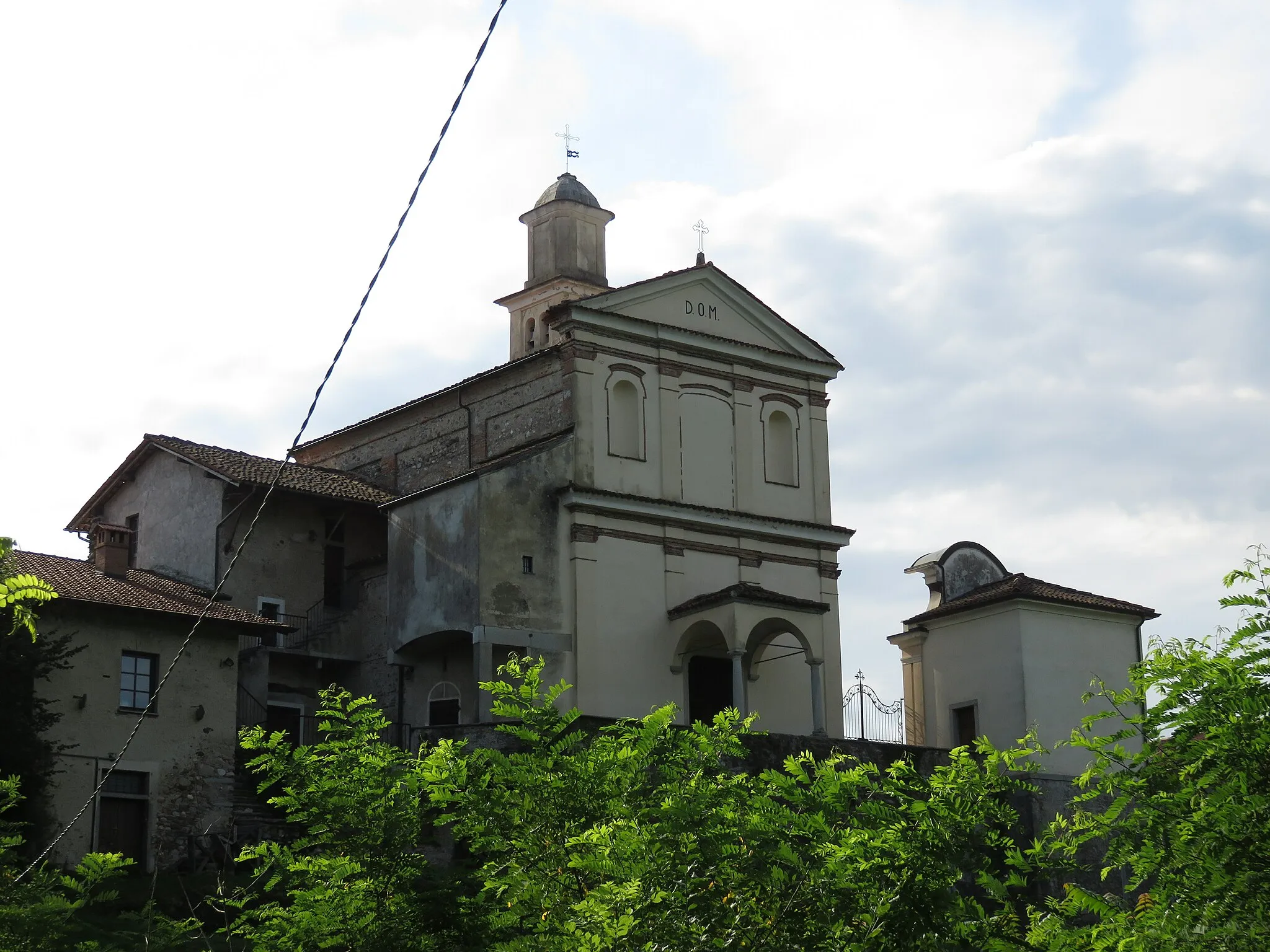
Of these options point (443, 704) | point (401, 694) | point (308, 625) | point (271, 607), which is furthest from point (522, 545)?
point (271, 607)

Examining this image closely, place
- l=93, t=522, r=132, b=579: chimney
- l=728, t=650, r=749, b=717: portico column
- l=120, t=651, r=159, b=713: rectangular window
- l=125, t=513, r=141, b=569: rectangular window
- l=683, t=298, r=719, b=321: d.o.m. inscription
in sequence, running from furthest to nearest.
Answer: l=125, t=513, r=141, b=569: rectangular window → l=683, t=298, r=719, b=321: d.o.m. inscription → l=93, t=522, r=132, b=579: chimney → l=728, t=650, r=749, b=717: portico column → l=120, t=651, r=159, b=713: rectangular window

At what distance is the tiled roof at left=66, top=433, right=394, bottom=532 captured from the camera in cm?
3716

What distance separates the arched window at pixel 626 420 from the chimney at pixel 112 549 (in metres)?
9.95

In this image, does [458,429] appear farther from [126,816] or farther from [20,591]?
[20,591]

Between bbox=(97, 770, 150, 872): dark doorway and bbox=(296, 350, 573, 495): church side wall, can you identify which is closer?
bbox=(97, 770, 150, 872): dark doorway

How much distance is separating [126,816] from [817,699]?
13569 millimetres

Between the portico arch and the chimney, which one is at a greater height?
the chimney

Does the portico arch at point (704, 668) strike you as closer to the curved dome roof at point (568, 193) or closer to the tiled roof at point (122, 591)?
the tiled roof at point (122, 591)

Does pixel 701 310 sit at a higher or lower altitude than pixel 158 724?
higher

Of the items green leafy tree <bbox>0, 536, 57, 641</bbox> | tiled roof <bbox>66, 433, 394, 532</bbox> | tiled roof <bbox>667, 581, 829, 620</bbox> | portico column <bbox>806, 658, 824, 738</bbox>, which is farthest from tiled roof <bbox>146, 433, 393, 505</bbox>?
green leafy tree <bbox>0, 536, 57, 641</bbox>

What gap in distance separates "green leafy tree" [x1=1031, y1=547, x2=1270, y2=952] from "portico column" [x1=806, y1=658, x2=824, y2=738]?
23.5 meters

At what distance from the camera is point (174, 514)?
38.3m

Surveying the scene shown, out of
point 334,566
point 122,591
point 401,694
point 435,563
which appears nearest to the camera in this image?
point 122,591

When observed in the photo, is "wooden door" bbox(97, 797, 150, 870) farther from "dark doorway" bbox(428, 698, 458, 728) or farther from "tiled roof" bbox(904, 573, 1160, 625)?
"tiled roof" bbox(904, 573, 1160, 625)
